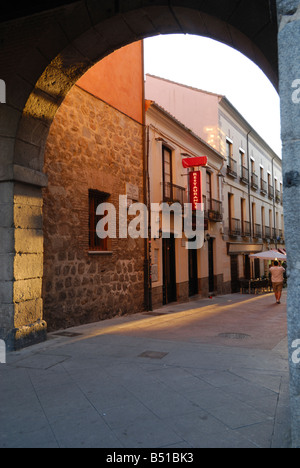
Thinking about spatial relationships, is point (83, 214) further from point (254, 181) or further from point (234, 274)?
point (254, 181)

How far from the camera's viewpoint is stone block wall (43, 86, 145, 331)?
24.3ft

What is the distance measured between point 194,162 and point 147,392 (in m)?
11.3

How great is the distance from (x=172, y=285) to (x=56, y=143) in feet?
25.0

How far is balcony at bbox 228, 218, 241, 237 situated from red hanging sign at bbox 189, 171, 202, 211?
604 cm

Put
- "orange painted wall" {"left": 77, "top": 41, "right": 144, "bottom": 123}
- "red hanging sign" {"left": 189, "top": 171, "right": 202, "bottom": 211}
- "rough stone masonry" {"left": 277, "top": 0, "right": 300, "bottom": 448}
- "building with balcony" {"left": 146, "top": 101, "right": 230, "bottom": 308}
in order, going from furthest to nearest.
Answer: "red hanging sign" {"left": 189, "top": 171, "right": 202, "bottom": 211}, "building with balcony" {"left": 146, "top": 101, "right": 230, "bottom": 308}, "orange painted wall" {"left": 77, "top": 41, "right": 144, "bottom": 123}, "rough stone masonry" {"left": 277, "top": 0, "right": 300, "bottom": 448}

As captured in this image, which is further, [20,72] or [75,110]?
[75,110]

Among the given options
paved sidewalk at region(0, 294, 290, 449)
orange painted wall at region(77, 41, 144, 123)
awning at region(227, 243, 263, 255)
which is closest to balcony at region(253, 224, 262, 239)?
awning at region(227, 243, 263, 255)

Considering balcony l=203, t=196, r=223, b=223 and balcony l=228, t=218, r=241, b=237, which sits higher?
balcony l=203, t=196, r=223, b=223

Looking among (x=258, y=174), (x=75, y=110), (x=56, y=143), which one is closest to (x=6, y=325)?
(x=56, y=143)

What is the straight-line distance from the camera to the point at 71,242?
7863 millimetres

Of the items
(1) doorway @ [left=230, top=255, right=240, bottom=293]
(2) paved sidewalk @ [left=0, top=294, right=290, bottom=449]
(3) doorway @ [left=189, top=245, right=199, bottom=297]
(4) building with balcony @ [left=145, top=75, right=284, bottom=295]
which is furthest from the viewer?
(1) doorway @ [left=230, top=255, right=240, bottom=293]

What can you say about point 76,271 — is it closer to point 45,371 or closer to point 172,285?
point 45,371

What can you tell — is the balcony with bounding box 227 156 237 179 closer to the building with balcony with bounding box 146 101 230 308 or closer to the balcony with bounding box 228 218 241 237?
the building with balcony with bounding box 146 101 230 308

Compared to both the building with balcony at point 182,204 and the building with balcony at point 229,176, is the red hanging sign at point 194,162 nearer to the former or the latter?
the building with balcony at point 182,204
